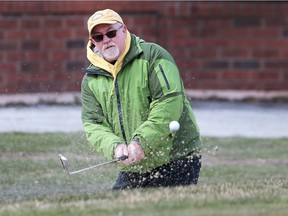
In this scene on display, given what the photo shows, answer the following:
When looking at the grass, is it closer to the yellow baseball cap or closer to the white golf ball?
the white golf ball

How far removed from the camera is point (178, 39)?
13.5 metres

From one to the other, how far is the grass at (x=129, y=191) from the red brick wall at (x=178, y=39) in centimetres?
234

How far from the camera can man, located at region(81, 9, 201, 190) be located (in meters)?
6.48

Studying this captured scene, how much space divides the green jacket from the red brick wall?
21.9 ft

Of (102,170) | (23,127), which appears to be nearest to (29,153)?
(23,127)

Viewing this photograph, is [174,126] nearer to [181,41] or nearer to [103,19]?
[103,19]

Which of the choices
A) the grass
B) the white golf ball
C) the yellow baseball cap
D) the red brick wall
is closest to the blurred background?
the red brick wall

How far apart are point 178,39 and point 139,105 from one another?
7.01 metres

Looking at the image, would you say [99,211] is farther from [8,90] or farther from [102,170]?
[8,90]

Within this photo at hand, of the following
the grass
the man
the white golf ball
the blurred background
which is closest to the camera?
the grass

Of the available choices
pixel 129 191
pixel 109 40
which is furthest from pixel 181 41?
pixel 129 191

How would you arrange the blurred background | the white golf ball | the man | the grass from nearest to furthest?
the grass, the white golf ball, the man, the blurred background

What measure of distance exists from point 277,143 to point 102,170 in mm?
3340

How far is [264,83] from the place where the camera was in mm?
13523
